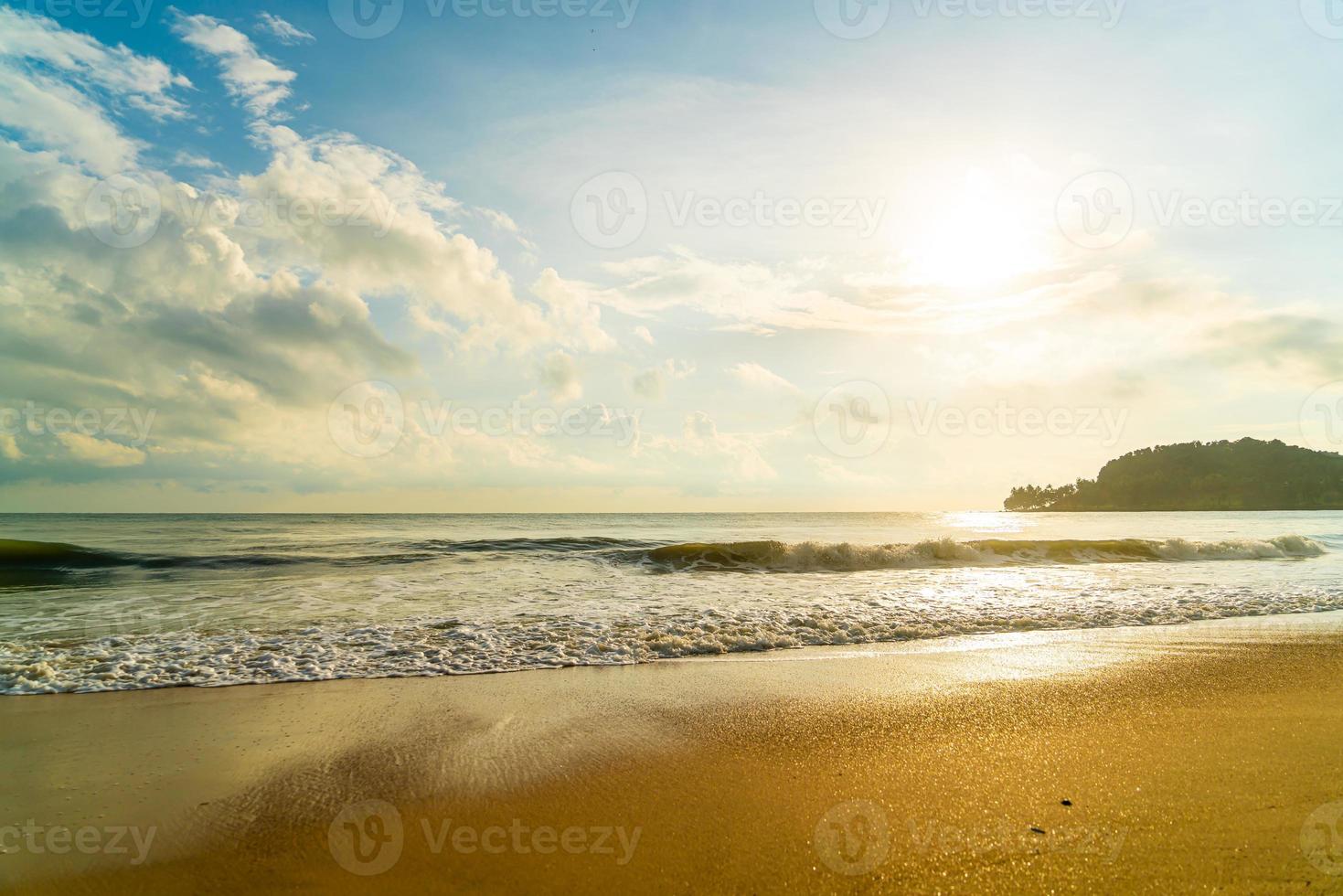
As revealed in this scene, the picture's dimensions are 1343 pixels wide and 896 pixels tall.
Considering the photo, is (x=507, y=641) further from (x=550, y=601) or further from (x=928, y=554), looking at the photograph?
(x=928, y=554)

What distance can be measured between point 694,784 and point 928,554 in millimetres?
21674

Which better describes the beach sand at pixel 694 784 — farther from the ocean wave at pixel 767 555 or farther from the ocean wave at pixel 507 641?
the ocean wave at pixel 767 555

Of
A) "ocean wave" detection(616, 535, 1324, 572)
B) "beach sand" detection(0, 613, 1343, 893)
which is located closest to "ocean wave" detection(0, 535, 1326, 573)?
"ocean wave" detection(616, 535, 1324, 572)

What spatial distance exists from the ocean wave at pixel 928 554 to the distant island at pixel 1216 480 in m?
88.5

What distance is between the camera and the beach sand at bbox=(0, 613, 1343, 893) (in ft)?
11.7

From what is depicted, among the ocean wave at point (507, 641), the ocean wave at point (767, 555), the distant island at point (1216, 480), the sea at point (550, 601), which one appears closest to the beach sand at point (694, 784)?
the ocean wave at point (507, 641)

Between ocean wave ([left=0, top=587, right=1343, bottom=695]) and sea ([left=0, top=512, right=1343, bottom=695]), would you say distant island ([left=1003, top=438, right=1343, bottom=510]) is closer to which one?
sea ([left=0, top=512, right=1343, bottom=695])

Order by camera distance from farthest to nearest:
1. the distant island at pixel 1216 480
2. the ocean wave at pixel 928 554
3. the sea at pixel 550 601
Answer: the distant island at pixel 1216 480 → the ocean wave at pixel 928 554 → the sea at pixel 550 601

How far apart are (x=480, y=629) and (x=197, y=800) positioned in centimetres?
593

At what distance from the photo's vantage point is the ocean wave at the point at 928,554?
A: 2248 cm

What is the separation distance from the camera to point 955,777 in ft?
15.4

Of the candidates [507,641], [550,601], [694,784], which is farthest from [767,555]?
[694,784]

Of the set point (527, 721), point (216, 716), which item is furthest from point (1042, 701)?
point (216, 716)

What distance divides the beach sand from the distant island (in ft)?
384
